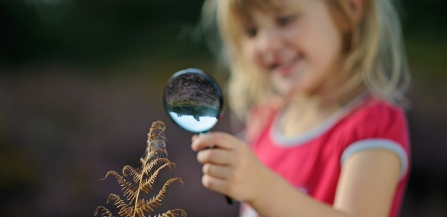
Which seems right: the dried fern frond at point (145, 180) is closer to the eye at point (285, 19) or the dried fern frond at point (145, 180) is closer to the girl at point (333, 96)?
the girl at point (333, 96)

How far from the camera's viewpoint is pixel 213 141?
62cm

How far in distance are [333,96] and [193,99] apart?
586 millimetres

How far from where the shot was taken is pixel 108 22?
3076 millimetres

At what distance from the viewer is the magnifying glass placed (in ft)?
2.01

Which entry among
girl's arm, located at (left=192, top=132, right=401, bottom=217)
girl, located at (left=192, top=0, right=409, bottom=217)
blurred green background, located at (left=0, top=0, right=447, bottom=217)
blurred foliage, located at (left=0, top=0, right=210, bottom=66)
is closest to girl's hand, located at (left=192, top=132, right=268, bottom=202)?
girl's arm, located at (left=192, top=132, right=401, bottom=217)

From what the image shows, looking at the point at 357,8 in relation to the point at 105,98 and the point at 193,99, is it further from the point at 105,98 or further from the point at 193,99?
the point at 105,98

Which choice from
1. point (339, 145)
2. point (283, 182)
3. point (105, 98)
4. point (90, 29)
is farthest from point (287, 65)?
point (90, 29)

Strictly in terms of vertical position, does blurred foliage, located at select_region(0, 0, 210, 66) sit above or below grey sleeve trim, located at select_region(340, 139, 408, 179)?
above

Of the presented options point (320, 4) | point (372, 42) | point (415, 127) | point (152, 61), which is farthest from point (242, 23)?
point (152, 61)

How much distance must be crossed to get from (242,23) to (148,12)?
2181mm

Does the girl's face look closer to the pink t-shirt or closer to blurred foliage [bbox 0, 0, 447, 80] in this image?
the pink t-shirt

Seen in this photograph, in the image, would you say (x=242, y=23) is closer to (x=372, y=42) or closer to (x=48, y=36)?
(x=372, y=42)

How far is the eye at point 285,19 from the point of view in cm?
100

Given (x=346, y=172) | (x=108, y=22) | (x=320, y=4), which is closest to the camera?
(x=346, y=172)
